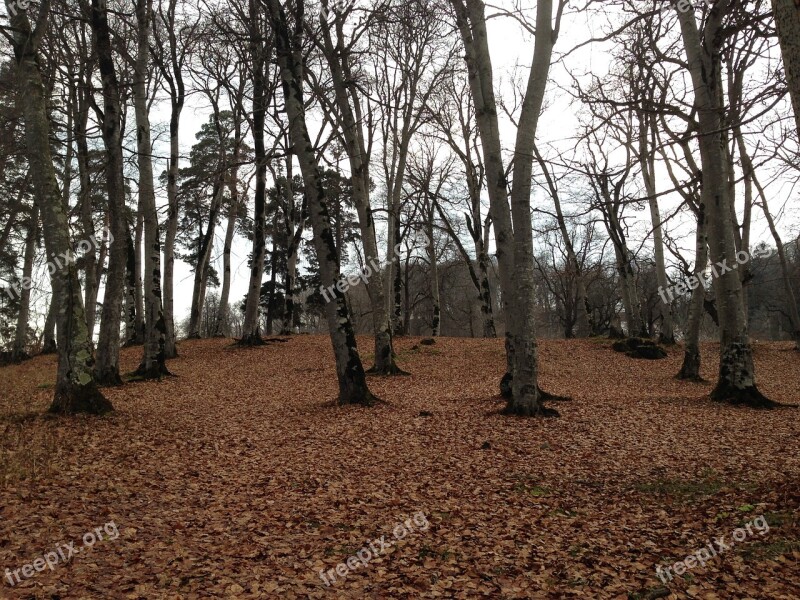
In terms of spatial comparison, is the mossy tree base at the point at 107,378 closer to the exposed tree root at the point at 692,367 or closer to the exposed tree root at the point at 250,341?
the exposed tree root at the point at 250,341

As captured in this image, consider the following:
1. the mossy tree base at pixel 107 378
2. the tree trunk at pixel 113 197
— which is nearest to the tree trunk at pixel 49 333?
the mossy tree base at pixel 107 378

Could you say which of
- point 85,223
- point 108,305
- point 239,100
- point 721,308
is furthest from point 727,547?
point 239,100

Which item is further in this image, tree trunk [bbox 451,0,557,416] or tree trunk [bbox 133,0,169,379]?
tree trunk [bbox 133,0,169,379]

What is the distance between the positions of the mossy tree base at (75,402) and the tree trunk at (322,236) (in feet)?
12.3

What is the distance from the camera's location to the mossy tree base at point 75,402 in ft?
23.9

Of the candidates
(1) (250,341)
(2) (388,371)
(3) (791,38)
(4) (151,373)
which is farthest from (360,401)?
(1) (250,341)

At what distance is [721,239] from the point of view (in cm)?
891

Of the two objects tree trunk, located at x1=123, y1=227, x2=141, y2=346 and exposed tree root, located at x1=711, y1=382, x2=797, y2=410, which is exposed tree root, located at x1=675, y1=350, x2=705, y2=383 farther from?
tree trunk, located at x1=123, y1=227, x2=141, y2=346

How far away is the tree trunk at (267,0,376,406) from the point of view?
9039 millimetres

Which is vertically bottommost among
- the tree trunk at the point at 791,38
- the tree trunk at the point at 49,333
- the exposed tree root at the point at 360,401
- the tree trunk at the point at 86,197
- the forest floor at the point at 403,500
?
the forest floor at the point at 403,500

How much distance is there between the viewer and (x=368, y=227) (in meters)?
13.2

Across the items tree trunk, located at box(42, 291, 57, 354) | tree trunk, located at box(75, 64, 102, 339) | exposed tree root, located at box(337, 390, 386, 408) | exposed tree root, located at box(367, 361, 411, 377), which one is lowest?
exposed tree root, located at box(337, 390, 386, 408)

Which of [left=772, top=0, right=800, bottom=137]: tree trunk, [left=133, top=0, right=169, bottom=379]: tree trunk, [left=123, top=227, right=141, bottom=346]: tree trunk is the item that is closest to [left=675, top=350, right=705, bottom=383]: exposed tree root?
[left=772, top=0, right=800, bottom=137]: tree trunk

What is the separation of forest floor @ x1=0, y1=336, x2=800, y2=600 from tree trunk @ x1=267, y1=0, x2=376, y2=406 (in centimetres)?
77
